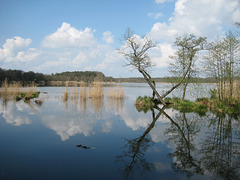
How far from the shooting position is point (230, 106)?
12.0 m

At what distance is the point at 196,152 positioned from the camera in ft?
16.6

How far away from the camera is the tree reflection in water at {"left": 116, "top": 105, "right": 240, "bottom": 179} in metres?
4.04

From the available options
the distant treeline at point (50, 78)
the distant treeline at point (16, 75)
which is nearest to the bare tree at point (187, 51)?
the distant treeline at point (50, 78)

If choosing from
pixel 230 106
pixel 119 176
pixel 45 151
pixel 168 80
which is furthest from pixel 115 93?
pixel 119 176

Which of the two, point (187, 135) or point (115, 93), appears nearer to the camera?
point (187, 135)

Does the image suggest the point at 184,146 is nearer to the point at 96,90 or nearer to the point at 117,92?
the point at 117,92

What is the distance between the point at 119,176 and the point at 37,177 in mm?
1680

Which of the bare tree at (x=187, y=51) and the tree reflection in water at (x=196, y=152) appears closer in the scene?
the tree reflection in water at (x=196, y=152)

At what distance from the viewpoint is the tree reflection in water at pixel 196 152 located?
4.04 meters

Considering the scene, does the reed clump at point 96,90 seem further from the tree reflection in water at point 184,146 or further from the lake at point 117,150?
the tree reflection in water at point 184,146

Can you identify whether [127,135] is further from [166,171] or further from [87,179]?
[87,179]

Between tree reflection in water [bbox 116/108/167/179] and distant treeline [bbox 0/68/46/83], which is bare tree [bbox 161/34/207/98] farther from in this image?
distant treeline [bbox 0/68/46/83]

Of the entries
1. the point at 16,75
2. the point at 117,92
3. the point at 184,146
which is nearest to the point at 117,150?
the point at 184,146

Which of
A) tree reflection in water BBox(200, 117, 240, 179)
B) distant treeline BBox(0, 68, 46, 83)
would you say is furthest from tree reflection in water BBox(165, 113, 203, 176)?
distant treeline BBox(0, 68, 46, 83)
